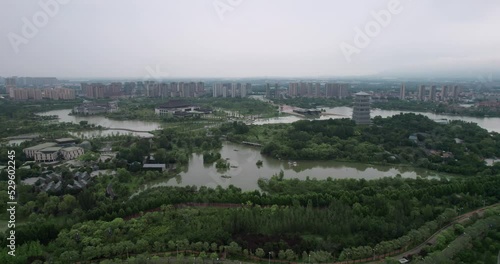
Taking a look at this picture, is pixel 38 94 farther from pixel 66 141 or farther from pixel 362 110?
pixel 362 110

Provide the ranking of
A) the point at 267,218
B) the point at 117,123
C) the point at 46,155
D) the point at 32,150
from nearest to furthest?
the point at 267,218 < the point at 46,155 < the point at 32,150 < the point at 117,123

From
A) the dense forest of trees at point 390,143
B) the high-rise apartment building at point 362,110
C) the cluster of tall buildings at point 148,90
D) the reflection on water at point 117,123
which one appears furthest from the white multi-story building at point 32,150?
the cluster of tall buildings at point 148,90

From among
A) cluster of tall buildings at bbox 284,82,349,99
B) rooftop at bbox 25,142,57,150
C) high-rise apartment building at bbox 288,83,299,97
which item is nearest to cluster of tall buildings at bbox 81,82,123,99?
high-rise apartment building at bbox 288,83,299,97

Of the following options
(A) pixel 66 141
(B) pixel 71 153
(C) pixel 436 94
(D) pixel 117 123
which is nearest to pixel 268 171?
(B) pixel 71 153

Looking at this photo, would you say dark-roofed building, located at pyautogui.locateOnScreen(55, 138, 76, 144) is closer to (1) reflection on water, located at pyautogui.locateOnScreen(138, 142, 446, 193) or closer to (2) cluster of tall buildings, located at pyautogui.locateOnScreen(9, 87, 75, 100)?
(1) reflection on water, located at pyautogui.locateOnScreen(138, 142, 446, 193)

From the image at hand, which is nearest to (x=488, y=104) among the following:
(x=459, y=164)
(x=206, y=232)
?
(x=459, y=164)

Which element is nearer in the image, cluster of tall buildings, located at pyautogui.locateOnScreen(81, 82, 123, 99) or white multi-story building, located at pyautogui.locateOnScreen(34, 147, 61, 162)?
white multi-story building, located at pyautogui.locateOnScreen(34, 147, 61, 162)
